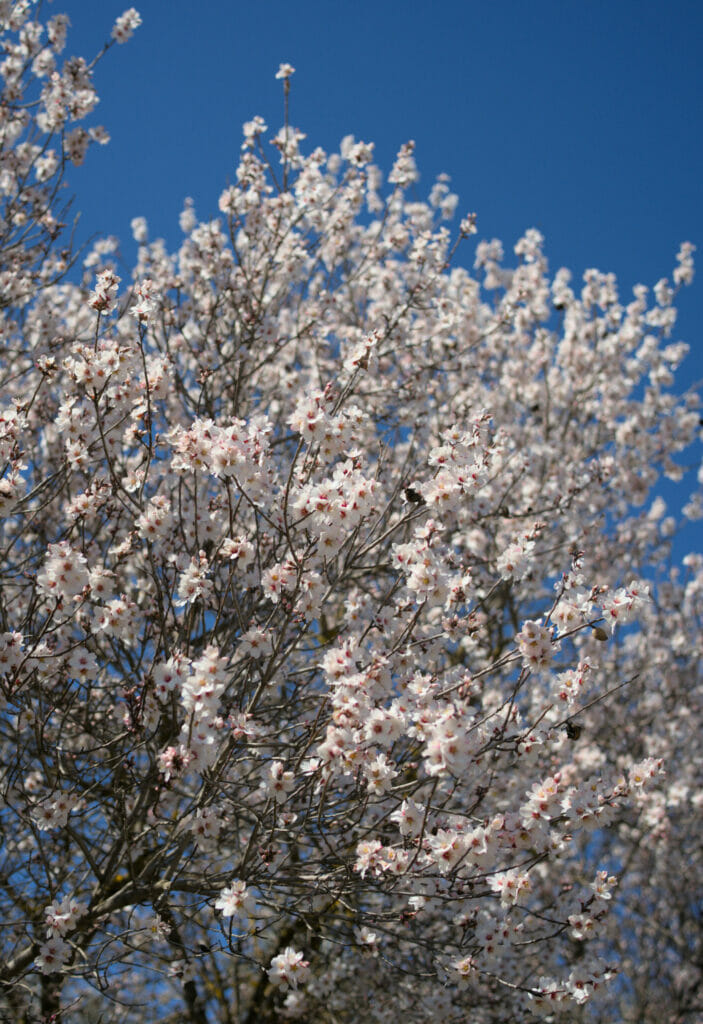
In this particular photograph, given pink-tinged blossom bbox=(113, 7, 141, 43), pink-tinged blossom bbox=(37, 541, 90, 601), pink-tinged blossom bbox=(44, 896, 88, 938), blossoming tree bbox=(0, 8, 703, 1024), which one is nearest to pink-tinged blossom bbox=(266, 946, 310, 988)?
blossoming tree bbox=(0, 8, 703, 1024)

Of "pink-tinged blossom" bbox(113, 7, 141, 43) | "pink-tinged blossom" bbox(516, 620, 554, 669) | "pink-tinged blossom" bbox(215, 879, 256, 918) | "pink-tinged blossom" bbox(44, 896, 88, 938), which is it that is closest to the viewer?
"pink-tinged blossom" bbox(215, 879, 256, 918)

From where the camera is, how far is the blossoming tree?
387 cm

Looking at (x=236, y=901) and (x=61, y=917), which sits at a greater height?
(x=61, y=917)

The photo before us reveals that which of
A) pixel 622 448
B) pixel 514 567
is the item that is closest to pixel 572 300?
pixel 622 448

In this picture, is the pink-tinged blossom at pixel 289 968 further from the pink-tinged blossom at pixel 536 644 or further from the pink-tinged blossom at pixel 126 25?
the pink-tinged blossom at pixel 126 25

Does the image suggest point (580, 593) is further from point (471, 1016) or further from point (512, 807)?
point (471, 1016)

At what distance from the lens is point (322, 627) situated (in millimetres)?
8711

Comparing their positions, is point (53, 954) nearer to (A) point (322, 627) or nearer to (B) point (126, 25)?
(A) point (322, 627)

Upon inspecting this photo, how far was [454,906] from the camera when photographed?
508 cm

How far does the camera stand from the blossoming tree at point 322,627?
387cm

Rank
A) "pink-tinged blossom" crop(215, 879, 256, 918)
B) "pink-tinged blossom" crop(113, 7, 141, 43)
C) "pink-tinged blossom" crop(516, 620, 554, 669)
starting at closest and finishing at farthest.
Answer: "pink-tinged blossom" crop(215, 879, 256, 918) < "pink-tinged blossom" crop(516, 620, 554, 669) < "pink-tinged blossom" crop(113, 7, 141, 43)

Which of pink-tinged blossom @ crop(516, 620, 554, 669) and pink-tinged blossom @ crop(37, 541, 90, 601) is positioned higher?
pink-tinged blossom @ crop(37, 541, 90, 601)

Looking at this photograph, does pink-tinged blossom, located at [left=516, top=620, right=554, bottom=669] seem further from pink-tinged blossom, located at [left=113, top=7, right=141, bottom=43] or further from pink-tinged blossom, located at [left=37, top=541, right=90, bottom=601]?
pink-tinged blossom, located at [left=113, top=7, right=141, bottom=43]

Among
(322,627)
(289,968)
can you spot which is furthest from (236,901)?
(322,627)
